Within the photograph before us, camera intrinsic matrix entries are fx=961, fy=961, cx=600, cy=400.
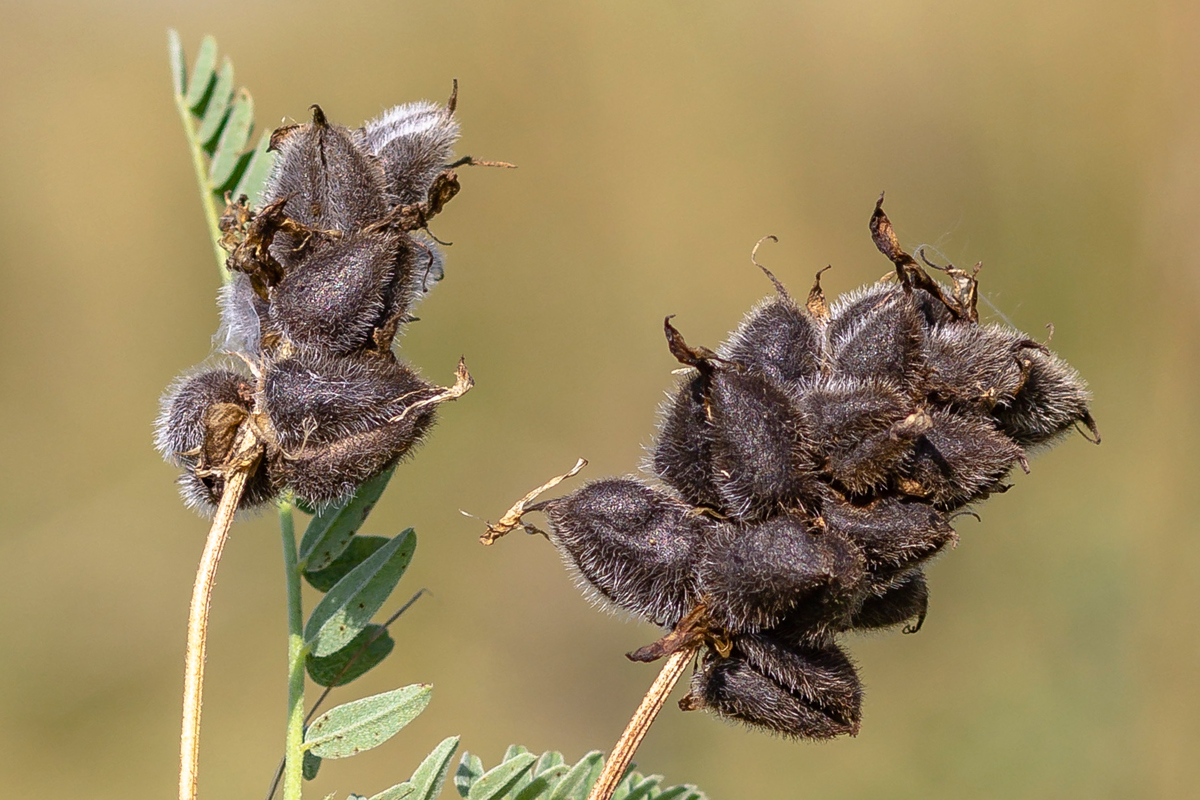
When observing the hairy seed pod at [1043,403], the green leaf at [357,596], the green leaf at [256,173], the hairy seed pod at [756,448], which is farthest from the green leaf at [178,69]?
the hairy seed pod at [1043,403]

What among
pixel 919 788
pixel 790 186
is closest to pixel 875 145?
pixel 790 186

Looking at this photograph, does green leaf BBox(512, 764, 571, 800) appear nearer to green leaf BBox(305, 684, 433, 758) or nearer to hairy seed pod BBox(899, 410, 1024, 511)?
green leaf BBox(305, 684, 433, 758)

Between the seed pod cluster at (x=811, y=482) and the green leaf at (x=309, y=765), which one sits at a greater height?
the seed pod cluster at (x=811, y=482)

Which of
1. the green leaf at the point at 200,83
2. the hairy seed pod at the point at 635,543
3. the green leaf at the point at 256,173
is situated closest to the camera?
the hairy seed pod at the point at 635,543

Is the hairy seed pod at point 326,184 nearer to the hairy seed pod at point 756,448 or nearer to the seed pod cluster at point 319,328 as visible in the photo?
the seed pod cluster at point 319,328

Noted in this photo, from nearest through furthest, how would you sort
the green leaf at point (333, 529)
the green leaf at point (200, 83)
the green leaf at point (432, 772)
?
the green leaf at point (432, 772)
the green leaf at point (333, 529)
the green leaf at point (200, 83)

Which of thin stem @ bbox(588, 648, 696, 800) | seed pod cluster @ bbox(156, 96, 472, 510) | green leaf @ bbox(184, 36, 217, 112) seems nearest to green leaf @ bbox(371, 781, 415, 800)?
thin stem @ bbox(588, 648, 696, 800)

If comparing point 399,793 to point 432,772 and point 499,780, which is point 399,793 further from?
point 499,780

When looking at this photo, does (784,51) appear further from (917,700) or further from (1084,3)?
(917,700)
